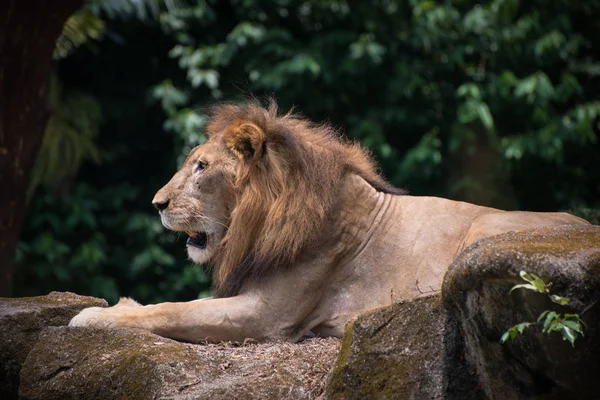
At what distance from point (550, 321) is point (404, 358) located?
0.72 metres

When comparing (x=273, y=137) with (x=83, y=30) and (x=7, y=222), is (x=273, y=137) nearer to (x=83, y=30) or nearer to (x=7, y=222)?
(x=7, y=222)

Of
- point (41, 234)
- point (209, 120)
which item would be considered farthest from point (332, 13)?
point (209, 120)

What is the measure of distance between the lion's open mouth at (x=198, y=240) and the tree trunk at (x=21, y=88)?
2.63 m

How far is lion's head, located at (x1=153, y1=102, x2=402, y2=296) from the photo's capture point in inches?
179

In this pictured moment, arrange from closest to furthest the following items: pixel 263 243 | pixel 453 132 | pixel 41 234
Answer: pixel 263 243, pixel 453 132, pixel 41 234

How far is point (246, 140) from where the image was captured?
4699 millimetres

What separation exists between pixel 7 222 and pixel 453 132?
219 inches

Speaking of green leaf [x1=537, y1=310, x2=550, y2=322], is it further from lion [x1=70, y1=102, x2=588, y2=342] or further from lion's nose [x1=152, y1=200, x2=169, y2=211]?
lion's nose [x1=152, y1=200, x2=169, y2=211]

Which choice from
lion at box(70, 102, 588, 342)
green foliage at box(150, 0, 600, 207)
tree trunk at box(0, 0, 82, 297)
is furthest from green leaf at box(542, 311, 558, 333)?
green foliage at box(150, 0, 600, 207)

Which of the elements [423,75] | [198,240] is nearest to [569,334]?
[198,240]

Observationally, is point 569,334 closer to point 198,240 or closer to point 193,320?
point 193,320

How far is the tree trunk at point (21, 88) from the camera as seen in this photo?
22.3 ft

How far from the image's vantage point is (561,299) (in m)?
2.75

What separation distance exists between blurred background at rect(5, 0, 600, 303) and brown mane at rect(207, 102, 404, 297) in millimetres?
5992
